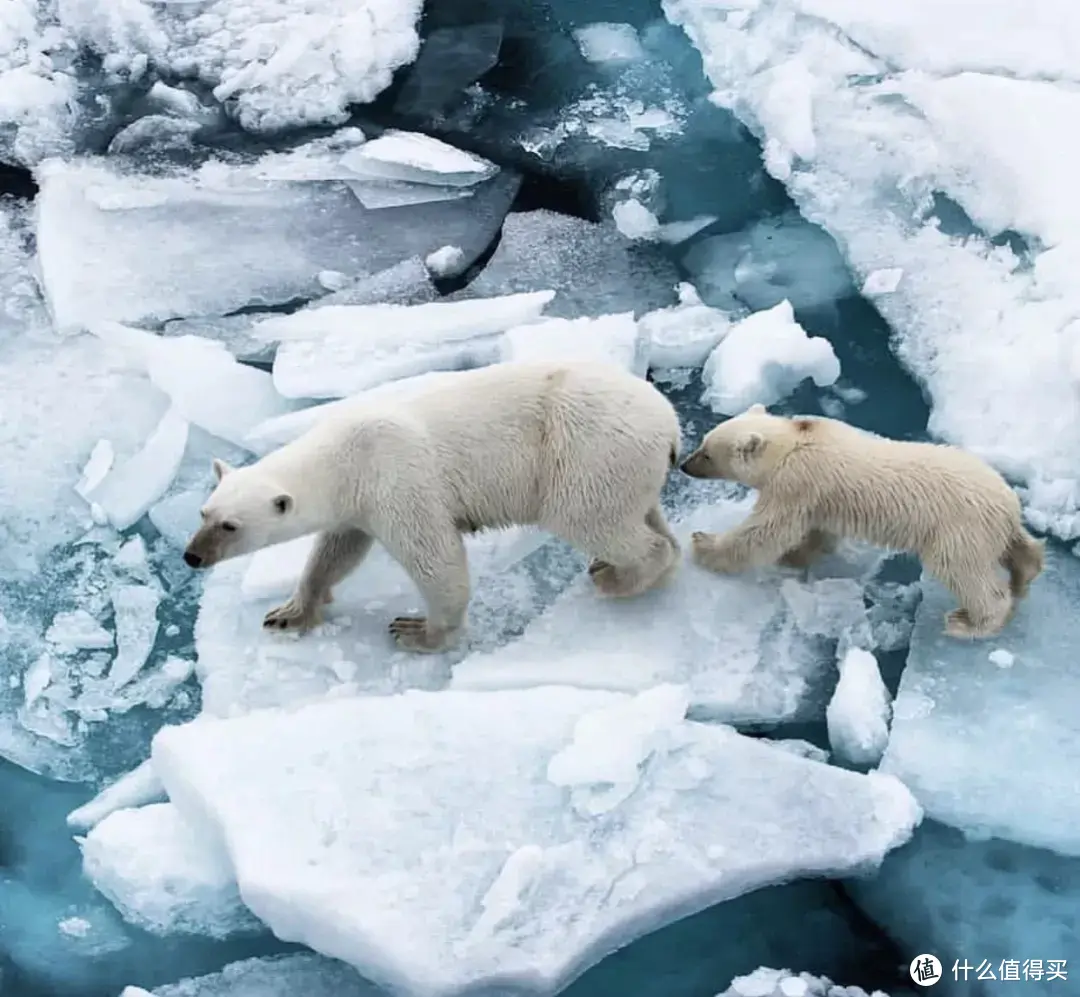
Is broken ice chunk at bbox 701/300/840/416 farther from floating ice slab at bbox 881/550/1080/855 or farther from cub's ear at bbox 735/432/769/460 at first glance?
floating ice slab at bbox 881/550/1080/855

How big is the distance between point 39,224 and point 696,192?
1.98 m

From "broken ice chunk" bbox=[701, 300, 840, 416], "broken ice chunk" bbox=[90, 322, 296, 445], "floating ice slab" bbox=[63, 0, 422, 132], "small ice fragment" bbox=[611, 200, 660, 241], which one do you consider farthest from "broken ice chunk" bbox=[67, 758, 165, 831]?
"floating ice slab" bbox=[63, 0, 422, 132]

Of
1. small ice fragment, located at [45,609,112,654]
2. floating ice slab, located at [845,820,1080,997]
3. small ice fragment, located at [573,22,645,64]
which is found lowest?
floating ice slab, located at [845,820,1080,997]

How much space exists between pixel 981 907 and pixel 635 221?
2.30m

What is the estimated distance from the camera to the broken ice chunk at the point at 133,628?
2.88 m

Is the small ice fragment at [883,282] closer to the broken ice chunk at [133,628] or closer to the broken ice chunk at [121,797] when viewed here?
the broken ice chunk at [133,628]

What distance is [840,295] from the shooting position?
381cm

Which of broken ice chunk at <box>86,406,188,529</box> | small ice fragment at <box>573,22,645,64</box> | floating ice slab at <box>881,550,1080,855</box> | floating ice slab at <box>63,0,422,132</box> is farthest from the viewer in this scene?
small ice fragment at <box>573,22,645,64</box>

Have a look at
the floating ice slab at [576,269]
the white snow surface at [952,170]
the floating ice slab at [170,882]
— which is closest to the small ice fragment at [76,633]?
the floating ice slab at [170,882]

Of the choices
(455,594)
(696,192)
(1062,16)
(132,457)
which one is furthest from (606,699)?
(1062,16)

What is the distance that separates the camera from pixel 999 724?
8.95 feet

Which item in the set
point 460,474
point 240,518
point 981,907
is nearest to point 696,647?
point 460,474

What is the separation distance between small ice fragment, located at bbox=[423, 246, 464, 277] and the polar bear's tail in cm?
181

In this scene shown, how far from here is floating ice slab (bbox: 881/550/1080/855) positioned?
2596 mm
